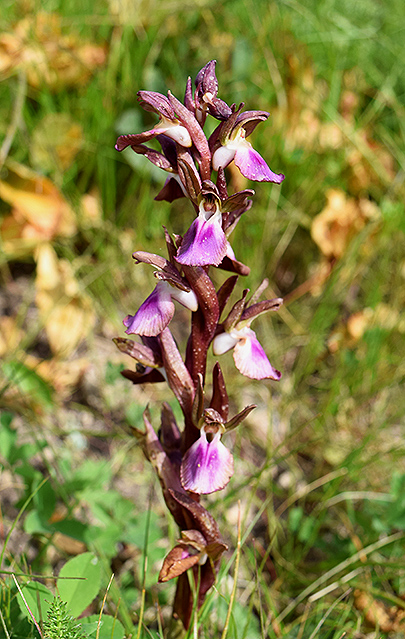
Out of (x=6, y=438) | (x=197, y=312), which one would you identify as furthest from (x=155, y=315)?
(x=6, y=438)

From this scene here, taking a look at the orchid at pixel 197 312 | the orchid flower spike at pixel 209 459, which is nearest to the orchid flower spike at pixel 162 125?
the orchid at pixel 197 312

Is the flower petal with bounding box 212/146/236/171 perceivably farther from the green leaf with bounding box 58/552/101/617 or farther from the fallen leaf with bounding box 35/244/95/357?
the fallen leaf with bounding box 35/244/95/357

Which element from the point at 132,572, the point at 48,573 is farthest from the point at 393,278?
the point at 48,573

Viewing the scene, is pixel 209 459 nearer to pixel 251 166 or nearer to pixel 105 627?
pixel 105 627

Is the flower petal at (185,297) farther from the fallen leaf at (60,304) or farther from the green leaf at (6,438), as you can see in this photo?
the fallen leaf at (60,304)

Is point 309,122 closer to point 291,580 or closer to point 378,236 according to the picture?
point 378,236

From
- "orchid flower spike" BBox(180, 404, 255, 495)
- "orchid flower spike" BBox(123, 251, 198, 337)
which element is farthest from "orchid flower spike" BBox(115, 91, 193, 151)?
"orchid flower spike" BBox(180, 404, 255, 495)
